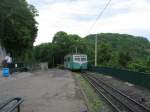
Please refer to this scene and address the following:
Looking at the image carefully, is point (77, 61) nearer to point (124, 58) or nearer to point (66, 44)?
point (124, 58)

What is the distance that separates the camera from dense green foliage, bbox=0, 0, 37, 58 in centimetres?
4759

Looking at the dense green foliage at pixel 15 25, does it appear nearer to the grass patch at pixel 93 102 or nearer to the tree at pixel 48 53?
the grass patch at pixel 93 102

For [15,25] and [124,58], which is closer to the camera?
[15,25]

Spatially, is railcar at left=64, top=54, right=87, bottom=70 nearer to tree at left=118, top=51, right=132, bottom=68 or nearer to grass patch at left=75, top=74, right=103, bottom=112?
tree at left=118, top=51, right=132, bottom=68

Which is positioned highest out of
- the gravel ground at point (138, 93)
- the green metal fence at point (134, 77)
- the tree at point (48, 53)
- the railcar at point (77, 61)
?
the tree at point (48, 53)

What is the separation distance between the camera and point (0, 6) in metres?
46.6

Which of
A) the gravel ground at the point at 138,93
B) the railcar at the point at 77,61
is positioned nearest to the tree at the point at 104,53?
the railcar at the point at 77,61

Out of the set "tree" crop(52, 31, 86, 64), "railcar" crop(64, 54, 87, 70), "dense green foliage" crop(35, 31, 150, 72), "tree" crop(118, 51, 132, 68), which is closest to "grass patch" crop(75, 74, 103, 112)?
"railcar" crop(64, 54, 87, 70)

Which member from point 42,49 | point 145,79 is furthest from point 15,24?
point 42,49

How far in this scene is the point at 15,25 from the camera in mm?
49094

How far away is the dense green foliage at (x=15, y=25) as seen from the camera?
47.6 m

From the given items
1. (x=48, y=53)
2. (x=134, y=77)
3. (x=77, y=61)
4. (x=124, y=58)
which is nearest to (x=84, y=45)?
(x=48, y=53)

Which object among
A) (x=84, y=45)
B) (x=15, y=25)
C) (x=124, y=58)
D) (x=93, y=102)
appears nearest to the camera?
(x=93, y=102)

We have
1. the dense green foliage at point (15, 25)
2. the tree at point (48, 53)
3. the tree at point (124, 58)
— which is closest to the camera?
the dense green foliage at point (15, 25)
